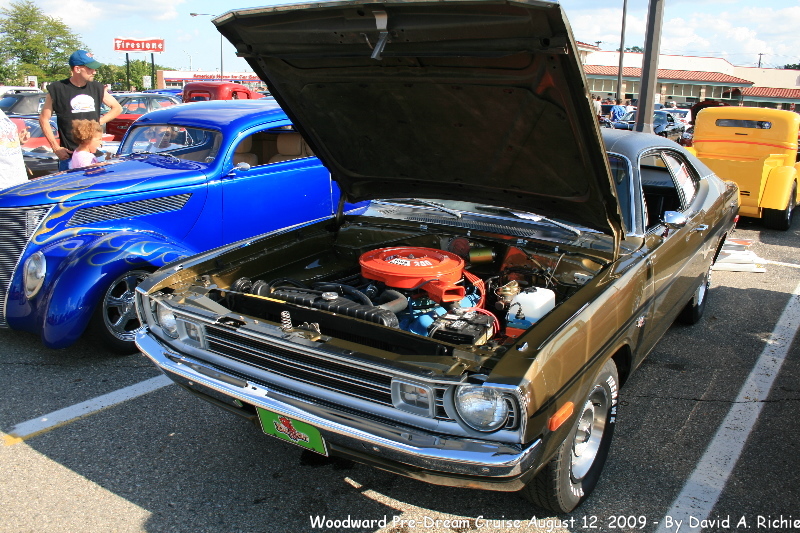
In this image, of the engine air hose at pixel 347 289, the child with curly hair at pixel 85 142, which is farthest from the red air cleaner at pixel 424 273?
the child with curly hair at pixel 85 142

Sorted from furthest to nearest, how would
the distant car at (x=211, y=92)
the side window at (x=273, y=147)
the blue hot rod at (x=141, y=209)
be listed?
the distant car at (x=211, y=92), the side window at (x=273, y=147), the blue hot rod at (x=141, y=209)

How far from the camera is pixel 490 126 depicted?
2916 mm

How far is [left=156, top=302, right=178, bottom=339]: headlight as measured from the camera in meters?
2.93

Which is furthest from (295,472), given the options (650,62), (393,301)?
(650,62)

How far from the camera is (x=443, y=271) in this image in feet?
10.1

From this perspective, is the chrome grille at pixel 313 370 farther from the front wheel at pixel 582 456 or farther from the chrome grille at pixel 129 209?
the chrome grille at pixel 129 209

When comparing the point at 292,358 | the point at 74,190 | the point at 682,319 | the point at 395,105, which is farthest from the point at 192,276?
the point at 682,319

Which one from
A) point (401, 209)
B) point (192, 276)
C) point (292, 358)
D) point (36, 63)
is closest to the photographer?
point (292, 358)

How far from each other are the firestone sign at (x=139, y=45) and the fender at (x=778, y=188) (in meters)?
38.5

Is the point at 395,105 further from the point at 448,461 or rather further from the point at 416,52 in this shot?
the point at 448,461

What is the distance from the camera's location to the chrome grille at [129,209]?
4434 millimetres

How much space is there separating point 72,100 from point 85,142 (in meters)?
0.99

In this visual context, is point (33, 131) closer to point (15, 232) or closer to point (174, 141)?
point (174, 141)

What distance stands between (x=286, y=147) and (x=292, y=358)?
3.83 m
